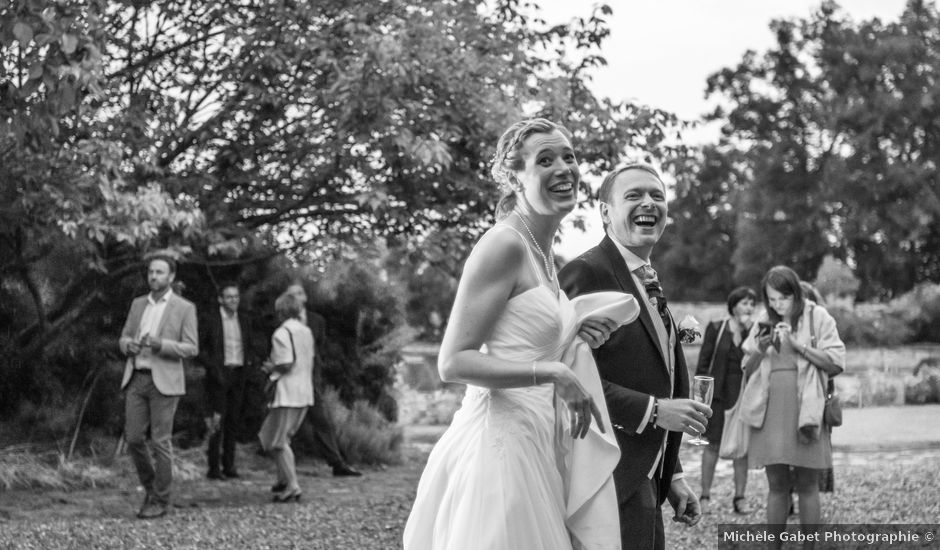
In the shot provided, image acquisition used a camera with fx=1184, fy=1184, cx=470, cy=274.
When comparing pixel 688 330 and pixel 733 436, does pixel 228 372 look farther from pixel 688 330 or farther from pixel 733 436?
pixel 688 330

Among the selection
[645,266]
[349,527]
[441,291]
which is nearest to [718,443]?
[349,527]

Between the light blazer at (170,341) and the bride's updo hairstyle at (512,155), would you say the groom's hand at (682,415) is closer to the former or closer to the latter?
the bride's updo hairstyle at (512,155)

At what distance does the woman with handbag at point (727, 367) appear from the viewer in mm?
10375

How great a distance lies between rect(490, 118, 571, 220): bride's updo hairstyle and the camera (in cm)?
376

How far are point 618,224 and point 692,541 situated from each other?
16.0 ft

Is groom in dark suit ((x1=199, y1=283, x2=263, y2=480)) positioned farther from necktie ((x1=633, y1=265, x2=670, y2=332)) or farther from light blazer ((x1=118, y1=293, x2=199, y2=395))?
necktie ((x1=633, y1=265, x2=670, y2=332))

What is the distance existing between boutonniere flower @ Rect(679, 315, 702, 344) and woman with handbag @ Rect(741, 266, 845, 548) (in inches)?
121

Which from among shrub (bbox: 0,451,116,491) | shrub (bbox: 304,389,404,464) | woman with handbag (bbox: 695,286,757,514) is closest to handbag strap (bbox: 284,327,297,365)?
shrub (bbox: 0,451,116,491)

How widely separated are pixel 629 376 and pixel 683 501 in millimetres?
600

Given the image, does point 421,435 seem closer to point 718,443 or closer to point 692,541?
point 718,443

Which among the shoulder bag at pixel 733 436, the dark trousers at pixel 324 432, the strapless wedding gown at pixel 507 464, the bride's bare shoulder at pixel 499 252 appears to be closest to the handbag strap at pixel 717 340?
the shoulder bag at pixel 733 436

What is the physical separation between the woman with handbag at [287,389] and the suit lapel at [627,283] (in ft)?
24.2

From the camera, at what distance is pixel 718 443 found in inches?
430

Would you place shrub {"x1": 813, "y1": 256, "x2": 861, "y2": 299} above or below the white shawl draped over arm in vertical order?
above
